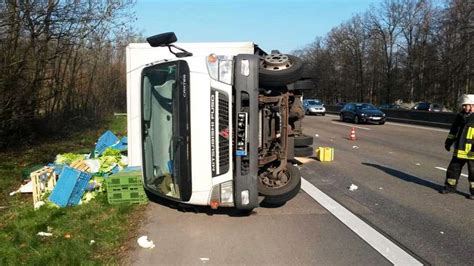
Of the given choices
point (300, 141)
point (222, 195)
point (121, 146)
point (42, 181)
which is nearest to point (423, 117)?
point (121, 146)

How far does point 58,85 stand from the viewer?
21.6 m

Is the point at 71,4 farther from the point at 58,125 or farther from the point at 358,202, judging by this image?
the point at 358,202

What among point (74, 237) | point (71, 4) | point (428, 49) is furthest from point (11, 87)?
point (428, 49)

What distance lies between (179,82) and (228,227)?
2046mm

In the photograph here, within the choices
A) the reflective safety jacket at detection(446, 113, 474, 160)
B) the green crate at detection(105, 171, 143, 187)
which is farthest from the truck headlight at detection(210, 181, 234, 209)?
the reflective safety jacket at detection(446, 113, 474, 160)

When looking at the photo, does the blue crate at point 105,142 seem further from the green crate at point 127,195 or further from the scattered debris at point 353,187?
the scattered debris at point 353,187

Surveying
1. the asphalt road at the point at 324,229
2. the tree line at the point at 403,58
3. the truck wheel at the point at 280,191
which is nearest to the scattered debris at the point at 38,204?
the asphalt road at the point at 324,229

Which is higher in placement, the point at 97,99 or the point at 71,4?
the point at 71,4

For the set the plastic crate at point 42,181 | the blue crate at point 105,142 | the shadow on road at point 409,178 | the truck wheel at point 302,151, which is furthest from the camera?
the blue crate at point 105,142

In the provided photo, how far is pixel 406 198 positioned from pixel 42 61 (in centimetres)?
1374

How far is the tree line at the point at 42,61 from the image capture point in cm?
1440

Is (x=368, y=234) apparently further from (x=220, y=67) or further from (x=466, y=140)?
(x=466, y=140)

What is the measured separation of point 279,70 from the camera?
7590 mm

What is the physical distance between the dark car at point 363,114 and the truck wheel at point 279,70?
86.0 ft
